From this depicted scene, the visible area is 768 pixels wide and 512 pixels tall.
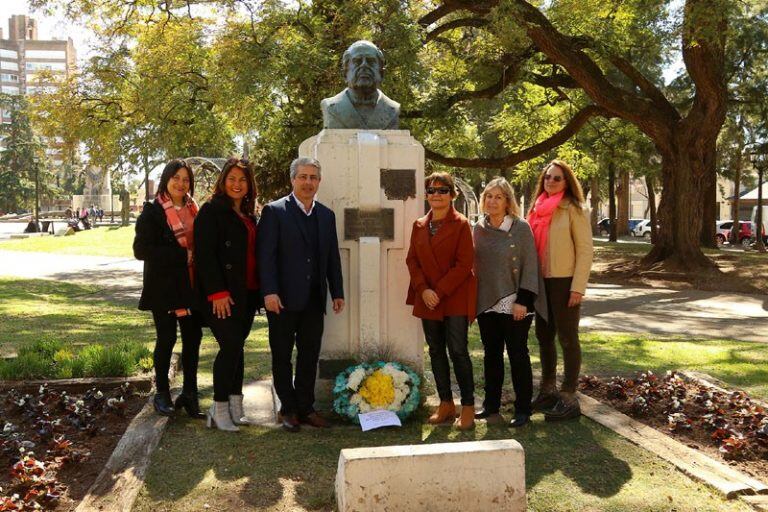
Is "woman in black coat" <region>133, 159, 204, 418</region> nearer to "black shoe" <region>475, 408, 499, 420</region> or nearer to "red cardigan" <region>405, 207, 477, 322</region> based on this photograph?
"red cardigan" <region>405, 207, 477, 322</region>

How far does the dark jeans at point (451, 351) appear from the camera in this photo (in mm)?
5098

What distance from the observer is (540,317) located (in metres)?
5.43

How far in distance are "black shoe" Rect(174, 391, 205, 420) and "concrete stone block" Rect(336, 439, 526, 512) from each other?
2.07 metres

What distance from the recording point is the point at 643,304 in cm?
1334

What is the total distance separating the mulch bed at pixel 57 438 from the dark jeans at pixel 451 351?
2305 millimetres

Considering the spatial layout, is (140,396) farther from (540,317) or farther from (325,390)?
(540,317)

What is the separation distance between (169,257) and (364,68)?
2.19 m

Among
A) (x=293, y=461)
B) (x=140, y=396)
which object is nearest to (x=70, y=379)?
(x=140, y=396)

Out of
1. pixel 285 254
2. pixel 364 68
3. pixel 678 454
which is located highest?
pixel 364 68

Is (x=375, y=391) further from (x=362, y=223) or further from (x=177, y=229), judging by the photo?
(x=177, y=229)

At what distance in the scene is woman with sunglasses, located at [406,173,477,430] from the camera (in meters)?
4.98

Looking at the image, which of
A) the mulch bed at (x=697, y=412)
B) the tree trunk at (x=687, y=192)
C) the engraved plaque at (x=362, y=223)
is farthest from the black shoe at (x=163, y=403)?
the tree trunk at (x=687, y=192)

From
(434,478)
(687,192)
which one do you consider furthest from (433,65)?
(434,478)

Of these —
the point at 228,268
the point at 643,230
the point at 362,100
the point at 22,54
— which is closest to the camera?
the point at 228,268
